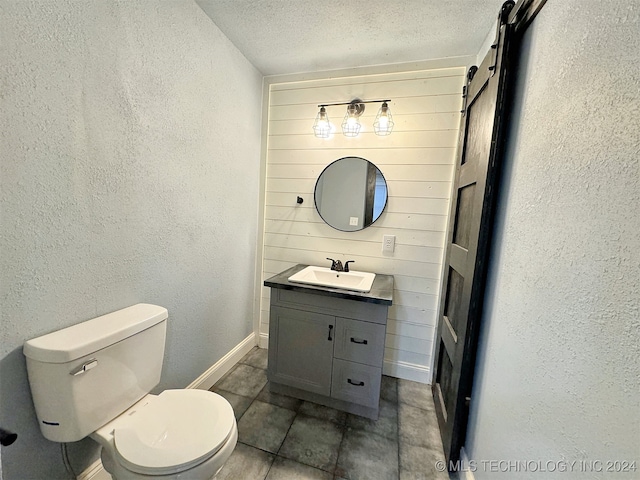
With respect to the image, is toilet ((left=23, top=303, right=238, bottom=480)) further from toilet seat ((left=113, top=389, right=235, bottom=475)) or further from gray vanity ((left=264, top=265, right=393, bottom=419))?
gray vanity ((left=264, top=265, right=393, bottom=419))

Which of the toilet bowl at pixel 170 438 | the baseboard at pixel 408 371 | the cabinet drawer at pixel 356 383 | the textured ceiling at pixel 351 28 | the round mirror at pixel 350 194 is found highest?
the textured ceiling at pixel 351 28

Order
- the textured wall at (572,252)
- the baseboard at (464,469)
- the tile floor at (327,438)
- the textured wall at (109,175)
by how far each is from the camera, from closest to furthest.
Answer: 1. the textured wall at (572,252)
2. the textured wall at (109,175)
3. the baseboard at (464,469)
4. the tile floor at (327,438)

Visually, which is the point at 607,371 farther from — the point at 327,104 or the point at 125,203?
the point at 327,104

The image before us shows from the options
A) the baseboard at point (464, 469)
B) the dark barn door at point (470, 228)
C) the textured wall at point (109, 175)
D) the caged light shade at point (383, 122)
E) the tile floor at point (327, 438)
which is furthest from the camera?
the caged light shade at point (383, 122)

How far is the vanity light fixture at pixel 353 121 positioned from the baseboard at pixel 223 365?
1.92m

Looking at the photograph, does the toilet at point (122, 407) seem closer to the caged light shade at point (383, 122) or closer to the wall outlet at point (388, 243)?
the wall outlet at point (388, 243)

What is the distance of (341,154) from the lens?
2.09 m

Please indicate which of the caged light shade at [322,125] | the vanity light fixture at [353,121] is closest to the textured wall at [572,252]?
the vanity light fixture at [353,121]

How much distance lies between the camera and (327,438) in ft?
4.99

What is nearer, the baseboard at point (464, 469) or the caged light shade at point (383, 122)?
the baseboard at point (464, 469)

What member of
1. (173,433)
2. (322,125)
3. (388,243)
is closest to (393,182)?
(388,243)

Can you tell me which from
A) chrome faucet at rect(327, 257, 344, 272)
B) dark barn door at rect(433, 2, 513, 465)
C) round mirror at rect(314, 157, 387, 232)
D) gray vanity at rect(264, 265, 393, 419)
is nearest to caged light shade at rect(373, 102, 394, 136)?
round mirror at rect(314, 157, 387, 232)

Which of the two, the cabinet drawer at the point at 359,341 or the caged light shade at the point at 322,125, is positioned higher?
the caged light shade at the point at 322,125

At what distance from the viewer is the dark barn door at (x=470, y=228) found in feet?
3.62
